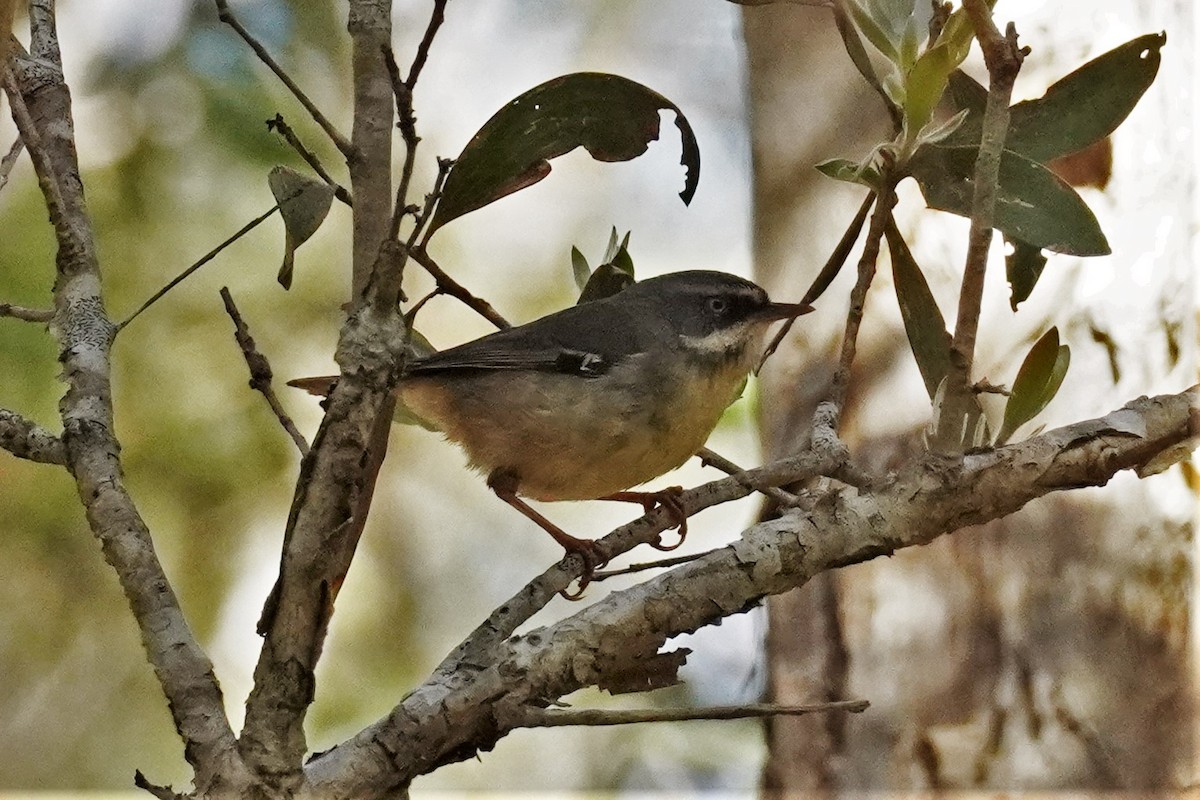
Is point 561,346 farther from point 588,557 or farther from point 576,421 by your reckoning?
point 588,557

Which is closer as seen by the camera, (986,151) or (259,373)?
(986,151)

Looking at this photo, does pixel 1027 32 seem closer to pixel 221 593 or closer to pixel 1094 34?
pixel 1094 34

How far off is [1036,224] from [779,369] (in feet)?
5.06

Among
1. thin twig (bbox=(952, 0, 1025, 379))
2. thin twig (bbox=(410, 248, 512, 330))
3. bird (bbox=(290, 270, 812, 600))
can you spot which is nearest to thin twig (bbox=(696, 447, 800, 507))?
bird (bbox=(290, 270, 812, 600))

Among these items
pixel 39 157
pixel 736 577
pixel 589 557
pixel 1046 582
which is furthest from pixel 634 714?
pixel 1046 582

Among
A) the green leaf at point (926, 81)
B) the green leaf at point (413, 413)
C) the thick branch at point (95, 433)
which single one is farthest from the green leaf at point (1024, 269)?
the thick branch at point (95, 433)

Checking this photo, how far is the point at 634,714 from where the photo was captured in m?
1.32

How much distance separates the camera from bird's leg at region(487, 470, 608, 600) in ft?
6.25

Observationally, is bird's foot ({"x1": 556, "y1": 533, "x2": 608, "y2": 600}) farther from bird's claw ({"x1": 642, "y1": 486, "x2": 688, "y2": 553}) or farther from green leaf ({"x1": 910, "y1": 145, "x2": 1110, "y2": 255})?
green leaf ({"x1": 910, "y1": 145, "x2": 1110, "y2": 255})

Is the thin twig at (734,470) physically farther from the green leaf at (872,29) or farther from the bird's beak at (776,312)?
the green leaf at (872,29)

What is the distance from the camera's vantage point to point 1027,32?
2805 mm

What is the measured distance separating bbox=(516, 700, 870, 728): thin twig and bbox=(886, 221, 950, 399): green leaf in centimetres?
68

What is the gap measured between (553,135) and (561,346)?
0.70m

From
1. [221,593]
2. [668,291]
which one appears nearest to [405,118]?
[668,291]
